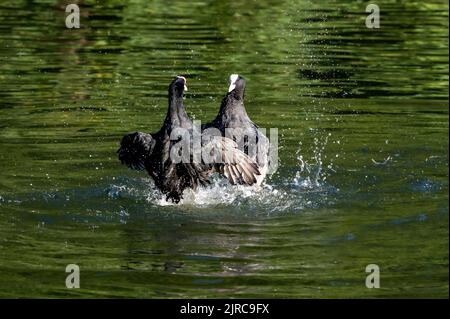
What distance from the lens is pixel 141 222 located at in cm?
877

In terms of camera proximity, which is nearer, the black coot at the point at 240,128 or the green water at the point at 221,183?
the green water at the point at 221,183

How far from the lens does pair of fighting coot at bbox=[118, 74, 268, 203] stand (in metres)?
9.11

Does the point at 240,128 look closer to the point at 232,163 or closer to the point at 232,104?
the point at 232,104

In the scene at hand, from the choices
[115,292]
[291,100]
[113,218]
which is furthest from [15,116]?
[115,292]

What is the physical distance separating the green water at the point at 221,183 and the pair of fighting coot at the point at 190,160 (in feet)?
0.75

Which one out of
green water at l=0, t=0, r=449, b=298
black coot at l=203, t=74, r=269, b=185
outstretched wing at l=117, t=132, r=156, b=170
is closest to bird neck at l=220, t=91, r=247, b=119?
black coot at l=203, t=74, r=269, b=185

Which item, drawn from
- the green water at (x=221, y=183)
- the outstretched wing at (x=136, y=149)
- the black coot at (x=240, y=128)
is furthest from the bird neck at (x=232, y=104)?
the outstretched wing at (x=136, y=149)

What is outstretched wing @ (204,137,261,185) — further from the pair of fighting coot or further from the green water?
the green water

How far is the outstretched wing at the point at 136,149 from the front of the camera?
9.41 metres

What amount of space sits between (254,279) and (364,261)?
85 centimetres

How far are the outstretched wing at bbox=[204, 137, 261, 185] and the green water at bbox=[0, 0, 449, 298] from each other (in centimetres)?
29

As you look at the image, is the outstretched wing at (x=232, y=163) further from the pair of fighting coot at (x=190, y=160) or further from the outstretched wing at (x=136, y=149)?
the outstretched wing at (x=136, y=149)

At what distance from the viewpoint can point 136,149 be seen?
376 inches

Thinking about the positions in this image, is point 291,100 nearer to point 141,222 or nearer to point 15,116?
point 15,116
